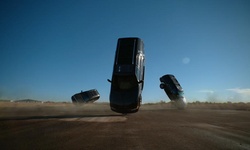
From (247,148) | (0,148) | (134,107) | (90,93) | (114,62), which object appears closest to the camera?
(0,148)

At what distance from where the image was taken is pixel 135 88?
15312 millimetres

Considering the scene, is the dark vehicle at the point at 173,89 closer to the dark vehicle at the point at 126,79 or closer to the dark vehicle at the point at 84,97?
the dark vehicle at the point at 84,97

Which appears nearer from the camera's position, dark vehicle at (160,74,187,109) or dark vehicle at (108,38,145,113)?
dark vehicle at (108,38,145,113)

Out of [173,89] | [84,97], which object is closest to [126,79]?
[173,89]

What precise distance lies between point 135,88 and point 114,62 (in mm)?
2792

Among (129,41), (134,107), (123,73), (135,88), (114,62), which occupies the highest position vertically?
(129,41)

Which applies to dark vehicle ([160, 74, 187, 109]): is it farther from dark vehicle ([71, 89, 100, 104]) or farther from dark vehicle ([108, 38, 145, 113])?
dark vehicle ([108, 38, 145, 113])

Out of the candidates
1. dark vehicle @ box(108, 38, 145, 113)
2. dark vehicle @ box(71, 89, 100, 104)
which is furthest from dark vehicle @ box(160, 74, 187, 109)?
dark vehicle @ box(108, 38, 145, 113)

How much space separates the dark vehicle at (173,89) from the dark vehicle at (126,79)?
1307 centimetres

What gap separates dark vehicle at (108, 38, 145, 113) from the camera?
49.1ft

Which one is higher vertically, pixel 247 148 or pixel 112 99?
pixel 112 99

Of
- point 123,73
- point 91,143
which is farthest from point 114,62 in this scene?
point 91,143

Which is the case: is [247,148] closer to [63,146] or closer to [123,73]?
[63,146]

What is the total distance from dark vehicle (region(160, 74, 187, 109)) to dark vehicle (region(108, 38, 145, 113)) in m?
13.1
